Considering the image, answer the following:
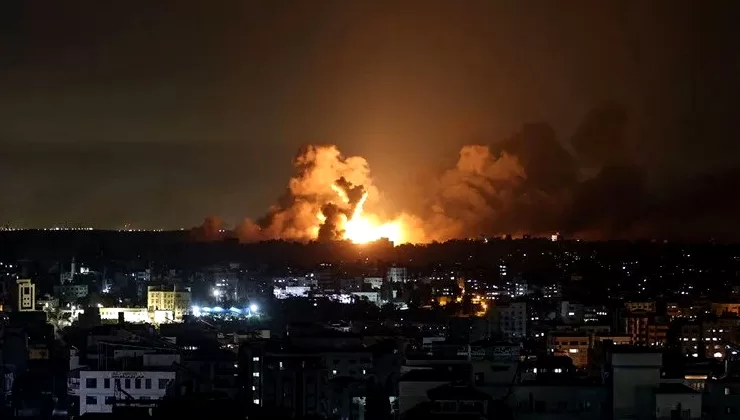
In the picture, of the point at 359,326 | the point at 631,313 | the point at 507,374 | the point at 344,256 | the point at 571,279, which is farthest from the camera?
the point at 344,256

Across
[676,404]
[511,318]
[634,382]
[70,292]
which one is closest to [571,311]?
[511,318]

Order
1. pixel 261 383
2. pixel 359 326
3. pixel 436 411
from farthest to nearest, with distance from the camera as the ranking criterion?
pixel 359 326 < pixel 261 383 < pixel 436 411

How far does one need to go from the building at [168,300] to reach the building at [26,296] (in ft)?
11.8

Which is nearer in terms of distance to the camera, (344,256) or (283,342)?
(283,342)

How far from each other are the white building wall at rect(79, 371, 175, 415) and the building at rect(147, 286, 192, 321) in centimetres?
2190

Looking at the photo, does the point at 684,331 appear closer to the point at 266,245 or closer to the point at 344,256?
the point at 344,256

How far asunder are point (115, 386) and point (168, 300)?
23.5 metres

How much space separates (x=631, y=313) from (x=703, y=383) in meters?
20.8

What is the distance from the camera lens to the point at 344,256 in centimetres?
6419

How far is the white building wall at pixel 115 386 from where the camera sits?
2027cm

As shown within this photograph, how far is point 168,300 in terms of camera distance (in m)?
43.7

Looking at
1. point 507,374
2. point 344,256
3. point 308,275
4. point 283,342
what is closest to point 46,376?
point 283,342

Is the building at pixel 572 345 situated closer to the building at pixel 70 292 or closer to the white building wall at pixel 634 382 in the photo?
the white building wall at pixel 634 382

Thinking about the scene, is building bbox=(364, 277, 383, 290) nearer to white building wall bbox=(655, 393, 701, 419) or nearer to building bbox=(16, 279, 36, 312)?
building bbox=(16, 279, 36, 312)
